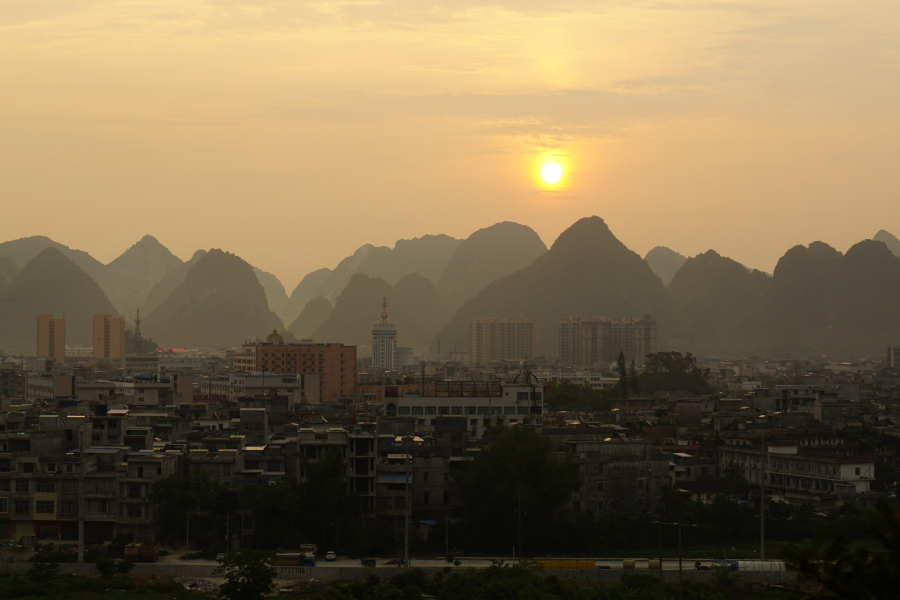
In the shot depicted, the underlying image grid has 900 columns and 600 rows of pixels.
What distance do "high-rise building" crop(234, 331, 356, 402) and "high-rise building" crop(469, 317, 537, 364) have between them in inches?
3210

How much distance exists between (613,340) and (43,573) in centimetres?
12603

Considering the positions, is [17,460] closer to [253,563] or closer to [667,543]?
[253,563]

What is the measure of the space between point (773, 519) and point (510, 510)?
692cm

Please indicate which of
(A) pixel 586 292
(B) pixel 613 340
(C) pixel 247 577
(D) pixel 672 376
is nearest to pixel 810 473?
(C) pixel 247 577

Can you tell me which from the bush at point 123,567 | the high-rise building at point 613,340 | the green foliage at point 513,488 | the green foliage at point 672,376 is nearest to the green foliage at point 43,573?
the bush at point 123,567

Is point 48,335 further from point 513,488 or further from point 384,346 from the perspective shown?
point 513,488

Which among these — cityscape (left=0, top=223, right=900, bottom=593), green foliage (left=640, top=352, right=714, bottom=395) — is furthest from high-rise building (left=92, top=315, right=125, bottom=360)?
cityscape (left=0, top=223, right=900, bottom=593)

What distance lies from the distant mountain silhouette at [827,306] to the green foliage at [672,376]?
88.7m

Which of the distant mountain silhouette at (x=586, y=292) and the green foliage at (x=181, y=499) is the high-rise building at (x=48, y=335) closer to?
the distant mountain silhouette at (x=586, y=292)

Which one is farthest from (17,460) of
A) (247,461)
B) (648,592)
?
(648,592)

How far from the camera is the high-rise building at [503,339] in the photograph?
164125mm

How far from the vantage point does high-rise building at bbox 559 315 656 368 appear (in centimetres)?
14525

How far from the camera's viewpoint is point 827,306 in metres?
183

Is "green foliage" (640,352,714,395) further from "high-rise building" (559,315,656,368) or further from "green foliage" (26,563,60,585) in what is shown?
"green foliage" (26,563,60,585)
